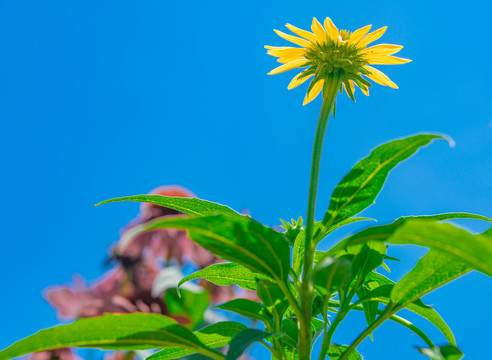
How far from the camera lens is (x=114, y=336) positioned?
47 cm

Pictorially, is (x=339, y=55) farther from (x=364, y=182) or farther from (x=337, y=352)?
(x=337, y=352)

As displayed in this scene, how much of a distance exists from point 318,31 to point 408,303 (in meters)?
0.40

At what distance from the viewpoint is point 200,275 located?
0.61 meters

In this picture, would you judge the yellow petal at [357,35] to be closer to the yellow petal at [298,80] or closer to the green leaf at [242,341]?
the yellow petal at [298,80]

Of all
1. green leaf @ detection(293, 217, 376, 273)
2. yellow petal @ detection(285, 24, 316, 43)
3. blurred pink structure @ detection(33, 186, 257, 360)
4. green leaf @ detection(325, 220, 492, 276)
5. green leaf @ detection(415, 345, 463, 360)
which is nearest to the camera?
green leaf @ detection(325, 220, 492, 276)

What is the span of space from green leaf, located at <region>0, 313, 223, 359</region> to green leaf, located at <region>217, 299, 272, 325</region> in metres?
0.06

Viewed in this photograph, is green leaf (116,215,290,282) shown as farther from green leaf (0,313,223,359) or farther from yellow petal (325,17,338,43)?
yellow petal (325,17,338,43)

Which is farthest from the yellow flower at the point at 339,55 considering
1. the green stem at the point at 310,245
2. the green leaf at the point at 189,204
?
the green leaf at the point at 189,204

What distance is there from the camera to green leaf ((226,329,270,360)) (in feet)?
1.37

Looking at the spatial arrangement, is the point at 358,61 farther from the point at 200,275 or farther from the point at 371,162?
the point at 200,275

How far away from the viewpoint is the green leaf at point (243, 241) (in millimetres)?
427

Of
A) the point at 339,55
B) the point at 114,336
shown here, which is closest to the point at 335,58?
the point at 339,55

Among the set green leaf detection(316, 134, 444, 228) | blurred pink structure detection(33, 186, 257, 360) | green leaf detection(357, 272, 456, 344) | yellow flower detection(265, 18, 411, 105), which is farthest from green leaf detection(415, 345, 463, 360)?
blurred pink structure detection(33, 186, 257, 360)

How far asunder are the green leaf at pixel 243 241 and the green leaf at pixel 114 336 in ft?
0.26
